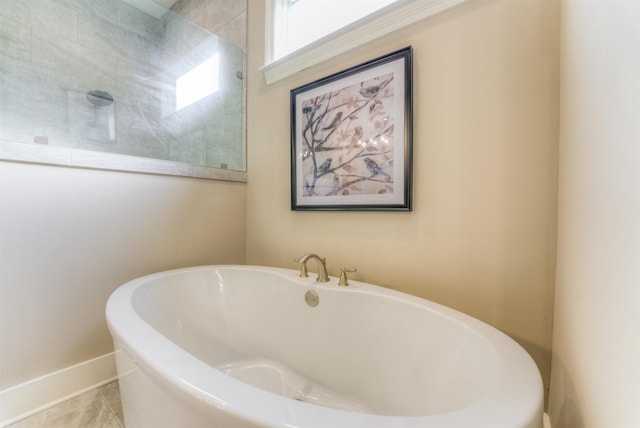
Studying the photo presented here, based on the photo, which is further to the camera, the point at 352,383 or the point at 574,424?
the point at 352,383

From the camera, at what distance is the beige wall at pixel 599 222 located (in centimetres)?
33

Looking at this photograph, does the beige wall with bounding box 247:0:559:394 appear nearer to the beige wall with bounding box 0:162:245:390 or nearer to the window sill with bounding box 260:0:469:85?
the window sill with bounding box 260:0:469:85

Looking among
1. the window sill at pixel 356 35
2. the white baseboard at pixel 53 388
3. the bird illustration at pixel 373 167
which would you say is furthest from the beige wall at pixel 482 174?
the white baseboard at pixel 53 388

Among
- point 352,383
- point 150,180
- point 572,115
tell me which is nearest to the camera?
point 572,115

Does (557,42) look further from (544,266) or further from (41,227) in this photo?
(41,227)

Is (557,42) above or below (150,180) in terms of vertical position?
above

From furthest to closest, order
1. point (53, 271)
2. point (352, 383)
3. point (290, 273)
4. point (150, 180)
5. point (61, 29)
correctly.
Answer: point (61, 29)
point (150, 180)
point (290, 273)
point (53, 271)
point (352, 383)

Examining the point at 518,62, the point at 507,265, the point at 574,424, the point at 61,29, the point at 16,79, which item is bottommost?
the point at 574,424

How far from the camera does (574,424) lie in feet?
1.75

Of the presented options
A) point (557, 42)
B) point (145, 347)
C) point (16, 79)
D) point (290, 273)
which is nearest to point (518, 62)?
point (557, 42)

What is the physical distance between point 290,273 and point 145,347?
0.70 meters

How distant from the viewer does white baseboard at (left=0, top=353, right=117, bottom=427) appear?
982 millimetres

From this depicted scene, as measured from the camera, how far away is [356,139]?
1192 mm

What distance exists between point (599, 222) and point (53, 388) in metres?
1.86
